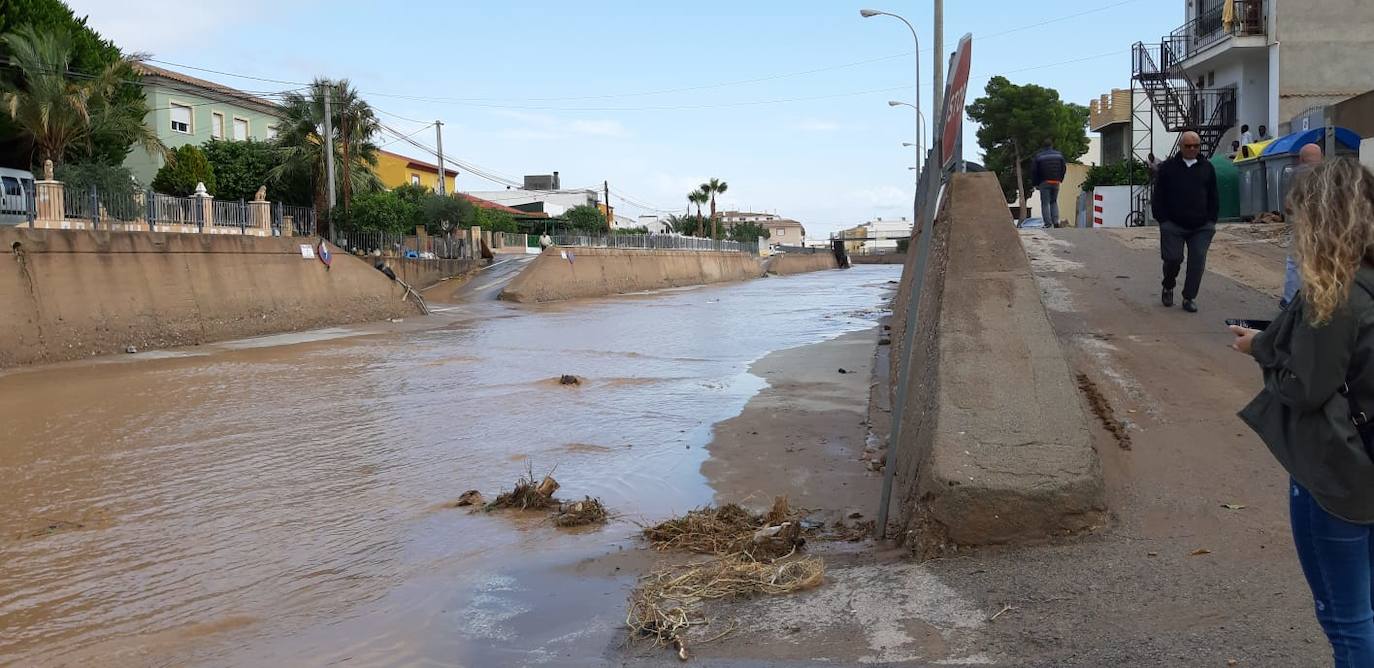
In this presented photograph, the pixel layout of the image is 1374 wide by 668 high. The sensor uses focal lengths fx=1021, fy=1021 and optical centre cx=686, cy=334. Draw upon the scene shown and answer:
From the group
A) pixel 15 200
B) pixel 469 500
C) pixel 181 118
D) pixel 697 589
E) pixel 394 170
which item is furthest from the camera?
pixel 394 170

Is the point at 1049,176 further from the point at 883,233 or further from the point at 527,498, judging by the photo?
the point at 883,233

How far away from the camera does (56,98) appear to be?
85.8 ft

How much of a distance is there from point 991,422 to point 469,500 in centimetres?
401

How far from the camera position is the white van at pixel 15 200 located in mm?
18156

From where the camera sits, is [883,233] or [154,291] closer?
[154,291]

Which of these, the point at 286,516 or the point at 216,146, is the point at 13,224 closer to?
the point at 286,516

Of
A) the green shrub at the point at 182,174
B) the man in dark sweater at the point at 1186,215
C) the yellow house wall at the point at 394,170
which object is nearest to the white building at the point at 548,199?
the yellow house wall at the point at 394,170

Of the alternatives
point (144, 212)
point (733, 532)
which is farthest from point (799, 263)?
point (733, 532)

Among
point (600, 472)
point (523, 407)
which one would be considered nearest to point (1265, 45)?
point (523, 407)

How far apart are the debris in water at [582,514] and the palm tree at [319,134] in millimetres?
33611

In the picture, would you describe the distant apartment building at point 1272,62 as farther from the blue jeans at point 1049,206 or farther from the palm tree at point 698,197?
the palm tree at point 698,197

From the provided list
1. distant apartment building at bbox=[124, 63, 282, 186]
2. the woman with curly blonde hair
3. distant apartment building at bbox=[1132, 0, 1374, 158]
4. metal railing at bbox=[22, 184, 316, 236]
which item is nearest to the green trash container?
distant apartment building at bbox=[1132, 0, 1374, 158]

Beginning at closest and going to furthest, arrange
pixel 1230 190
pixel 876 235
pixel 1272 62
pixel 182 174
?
pixel 1230 190 < pixel 1272 62 < pixel 182 174 < pixel 876 235

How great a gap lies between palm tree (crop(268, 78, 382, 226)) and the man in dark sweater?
33666 millimetres
